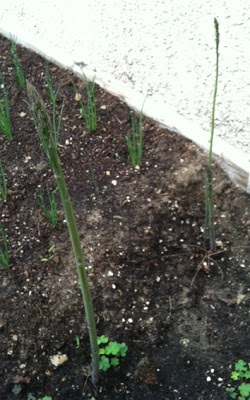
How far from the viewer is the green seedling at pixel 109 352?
195 centimetres

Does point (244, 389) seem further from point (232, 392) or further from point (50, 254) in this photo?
point (50, 254)

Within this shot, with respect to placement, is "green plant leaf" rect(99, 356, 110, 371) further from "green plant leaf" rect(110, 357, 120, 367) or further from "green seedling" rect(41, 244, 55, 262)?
"green seedling" rect(41, 244, 55, 262)

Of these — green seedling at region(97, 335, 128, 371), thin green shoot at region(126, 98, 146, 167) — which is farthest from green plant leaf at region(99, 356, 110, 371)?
thin green shoot at region(126, 98, 146, 167)

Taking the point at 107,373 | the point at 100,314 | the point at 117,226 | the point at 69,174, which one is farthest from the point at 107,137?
the point at 107,373

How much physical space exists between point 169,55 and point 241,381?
1.42 m

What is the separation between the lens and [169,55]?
8.26 ft

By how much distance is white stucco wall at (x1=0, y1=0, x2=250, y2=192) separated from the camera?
90.7 inches

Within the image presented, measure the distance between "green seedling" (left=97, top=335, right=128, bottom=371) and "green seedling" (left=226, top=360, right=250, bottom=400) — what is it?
15.2 inches

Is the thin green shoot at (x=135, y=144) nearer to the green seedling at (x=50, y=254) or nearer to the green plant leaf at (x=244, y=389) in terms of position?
the green seedling at (x=50, y=254)

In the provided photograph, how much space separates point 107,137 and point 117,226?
0.52m

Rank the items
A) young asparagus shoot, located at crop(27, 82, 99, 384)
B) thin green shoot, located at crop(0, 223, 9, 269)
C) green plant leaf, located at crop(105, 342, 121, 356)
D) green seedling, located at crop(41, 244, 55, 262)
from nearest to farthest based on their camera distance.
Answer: young asparagus shoot, located at crop(27, 82, 99, 384), green plant leaf, located at crop(105, 342, 121, 356), thin green shoot, located at crop(0, 223, 9, 269), green seedling, located at crop(41, 244, 55, 262)

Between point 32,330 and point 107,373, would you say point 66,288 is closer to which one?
point 32,330

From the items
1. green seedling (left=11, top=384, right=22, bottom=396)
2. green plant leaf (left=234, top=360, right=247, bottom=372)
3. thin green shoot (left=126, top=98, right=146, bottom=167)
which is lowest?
green seedling (left=11, top=384, right=22, bottom=396)

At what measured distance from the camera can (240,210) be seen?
2375 mm
